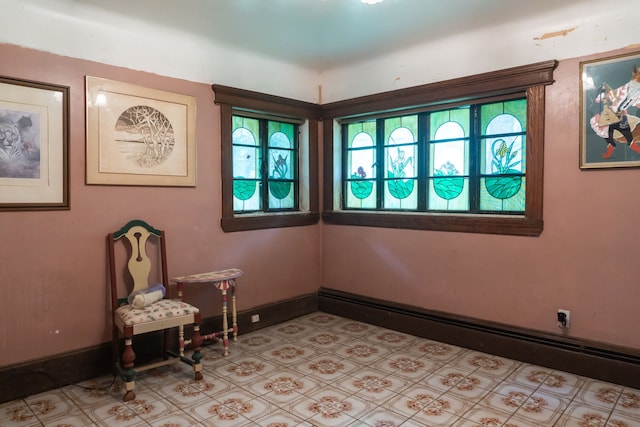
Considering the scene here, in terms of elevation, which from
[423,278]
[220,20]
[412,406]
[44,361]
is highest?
[220,20]

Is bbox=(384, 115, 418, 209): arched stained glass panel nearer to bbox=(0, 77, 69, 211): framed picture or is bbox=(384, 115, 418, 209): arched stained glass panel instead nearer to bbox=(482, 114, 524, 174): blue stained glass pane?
bbox=(482, 114, 524, 174): blue stained glass pane

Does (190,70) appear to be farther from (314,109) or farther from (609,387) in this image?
(609,387)

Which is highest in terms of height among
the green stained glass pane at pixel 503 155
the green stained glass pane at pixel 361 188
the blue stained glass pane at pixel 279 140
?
the blue stained glass pane at pixel 279 140

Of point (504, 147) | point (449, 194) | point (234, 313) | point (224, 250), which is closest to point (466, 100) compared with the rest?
point (504, 147)

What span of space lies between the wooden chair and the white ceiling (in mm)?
1572

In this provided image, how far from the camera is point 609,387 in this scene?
9.27 ft

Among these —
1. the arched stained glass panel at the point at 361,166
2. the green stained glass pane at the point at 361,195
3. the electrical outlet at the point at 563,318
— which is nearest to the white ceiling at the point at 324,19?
the arched stained glass panel at the point at 361,166

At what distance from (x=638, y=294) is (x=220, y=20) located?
3556 millimetres

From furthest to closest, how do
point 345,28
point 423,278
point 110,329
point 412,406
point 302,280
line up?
point 302,280 < point 423,278 < point 345,28 < point 110,329 < point 412,406

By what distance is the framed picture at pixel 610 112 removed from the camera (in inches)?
109

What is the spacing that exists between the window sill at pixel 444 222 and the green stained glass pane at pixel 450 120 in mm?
728

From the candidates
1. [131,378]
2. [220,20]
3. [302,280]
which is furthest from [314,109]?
[131,378]

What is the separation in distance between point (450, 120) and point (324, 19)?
1409 millimetres

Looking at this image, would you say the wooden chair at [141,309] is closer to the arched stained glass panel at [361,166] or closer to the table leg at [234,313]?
the table leg at [234,313]
